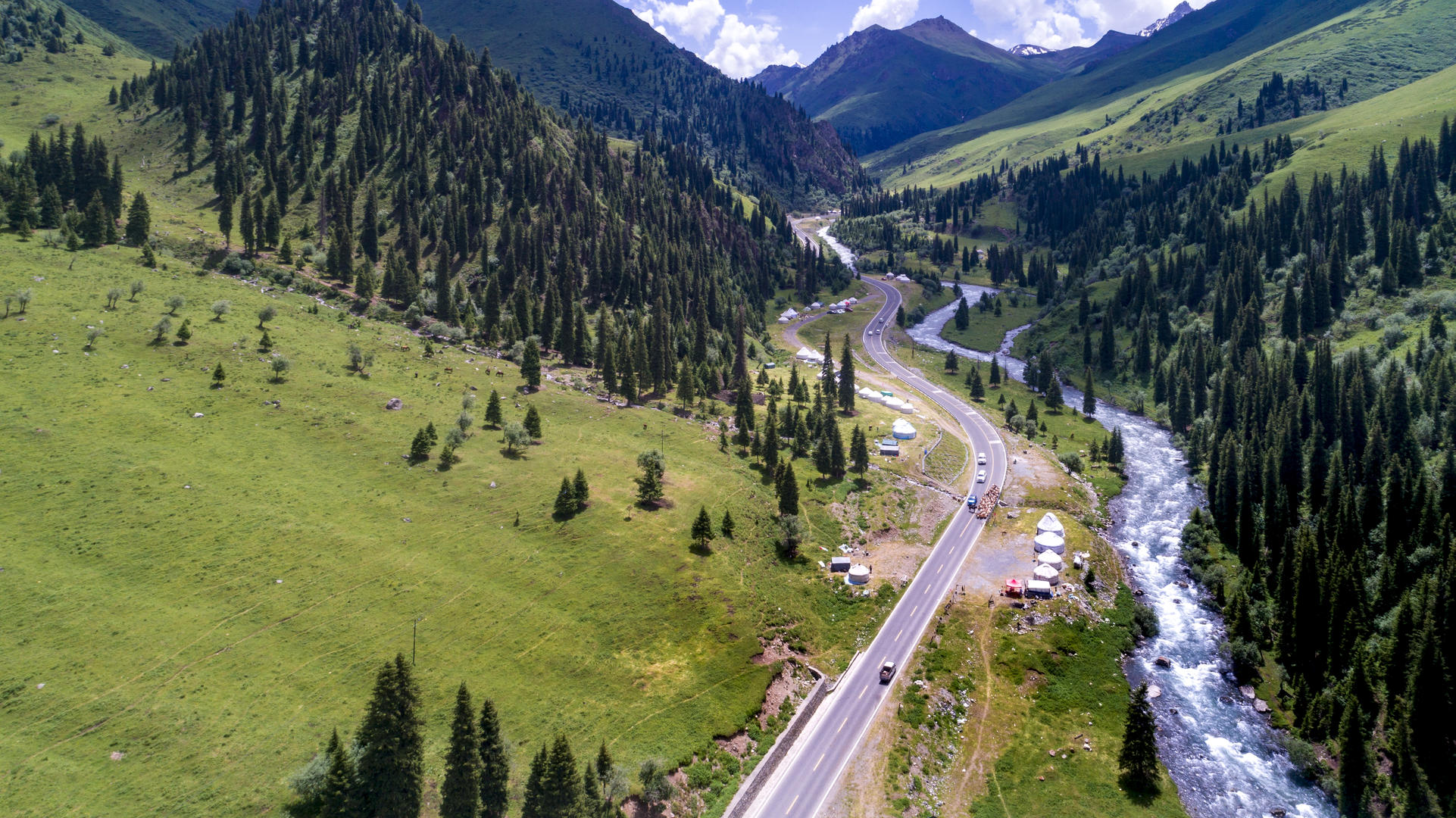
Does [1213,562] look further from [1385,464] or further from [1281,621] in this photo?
[1385,464]

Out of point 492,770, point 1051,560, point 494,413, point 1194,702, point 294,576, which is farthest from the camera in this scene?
point 494,413

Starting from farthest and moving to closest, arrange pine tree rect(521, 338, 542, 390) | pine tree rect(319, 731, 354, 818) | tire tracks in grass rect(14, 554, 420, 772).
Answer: pine tree rect(521, 338, 542, 390), tire tracks in grass rect(14, 554, 420, 772), pine tree rect(319, 731, 354, 818)

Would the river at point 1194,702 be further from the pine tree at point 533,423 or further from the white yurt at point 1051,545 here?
the pine tree at point 533,423

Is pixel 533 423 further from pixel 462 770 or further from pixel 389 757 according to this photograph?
pixel 462 770

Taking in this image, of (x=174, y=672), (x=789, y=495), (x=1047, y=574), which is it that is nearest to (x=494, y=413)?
(x=789, y=495)

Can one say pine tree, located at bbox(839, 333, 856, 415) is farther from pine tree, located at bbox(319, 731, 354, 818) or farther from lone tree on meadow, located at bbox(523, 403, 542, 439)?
pine tree, located at bbox(319, 731, 354, 818)

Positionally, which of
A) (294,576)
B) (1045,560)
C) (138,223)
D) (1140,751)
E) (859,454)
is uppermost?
(138,223)

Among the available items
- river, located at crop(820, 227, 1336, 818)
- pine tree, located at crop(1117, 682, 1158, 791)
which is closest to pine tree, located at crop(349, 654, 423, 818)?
pine tree, located at crop(1117, 682, 1158, 791)
